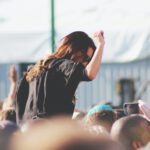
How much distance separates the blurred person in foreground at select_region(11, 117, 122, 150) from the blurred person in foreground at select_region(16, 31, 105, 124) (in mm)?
2161

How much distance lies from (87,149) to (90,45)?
268 centimetres

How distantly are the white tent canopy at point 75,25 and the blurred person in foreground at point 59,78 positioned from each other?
3.64 metres

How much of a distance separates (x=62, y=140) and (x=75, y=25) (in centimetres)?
669

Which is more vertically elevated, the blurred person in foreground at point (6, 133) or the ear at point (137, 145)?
the blurred person in foreground at point (6, 133)

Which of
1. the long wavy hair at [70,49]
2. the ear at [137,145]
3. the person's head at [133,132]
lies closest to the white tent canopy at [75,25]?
the long wavy hair at [70,49]

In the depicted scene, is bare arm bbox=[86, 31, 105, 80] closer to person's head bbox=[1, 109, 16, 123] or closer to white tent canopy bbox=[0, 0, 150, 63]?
person's head bbox=[1, 109, 16, 123]

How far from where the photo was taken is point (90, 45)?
16.3 ft

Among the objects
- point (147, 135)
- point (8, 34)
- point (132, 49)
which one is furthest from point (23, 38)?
point (147, 135)

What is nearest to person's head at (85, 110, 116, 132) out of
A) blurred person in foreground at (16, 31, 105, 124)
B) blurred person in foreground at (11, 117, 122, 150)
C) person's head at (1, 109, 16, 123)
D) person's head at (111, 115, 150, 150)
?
blurred person in foreground at (16, 31, 105, 124)

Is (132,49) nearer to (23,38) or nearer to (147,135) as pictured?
(23,38)

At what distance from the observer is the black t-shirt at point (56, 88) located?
471 cm

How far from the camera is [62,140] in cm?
236

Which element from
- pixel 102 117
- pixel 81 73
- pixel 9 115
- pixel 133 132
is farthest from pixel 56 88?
pixel 133 132

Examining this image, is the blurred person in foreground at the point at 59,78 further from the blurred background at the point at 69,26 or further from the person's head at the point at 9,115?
the blurred background at the point at 69,26
